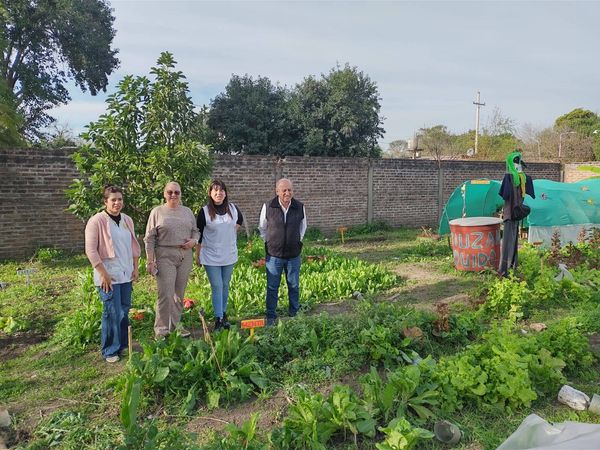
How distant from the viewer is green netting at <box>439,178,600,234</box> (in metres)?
10.1

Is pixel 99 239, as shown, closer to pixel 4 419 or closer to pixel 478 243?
pixel 4 419

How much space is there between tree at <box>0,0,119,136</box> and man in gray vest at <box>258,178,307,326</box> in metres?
15.8

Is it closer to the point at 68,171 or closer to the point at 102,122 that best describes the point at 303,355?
the point at 102,122

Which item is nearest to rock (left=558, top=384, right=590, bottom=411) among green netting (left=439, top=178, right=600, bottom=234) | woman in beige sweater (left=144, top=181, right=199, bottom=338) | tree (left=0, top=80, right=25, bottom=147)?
woman in beige sweater (left=144, top=181, right=199, bottom=338)

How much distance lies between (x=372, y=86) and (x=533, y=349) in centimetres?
1765

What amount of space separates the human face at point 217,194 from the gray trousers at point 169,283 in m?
0.61

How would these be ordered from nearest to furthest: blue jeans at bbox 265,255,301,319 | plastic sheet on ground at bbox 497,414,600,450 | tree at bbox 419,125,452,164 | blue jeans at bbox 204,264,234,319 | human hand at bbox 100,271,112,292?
1. plastic sheet on ground at bbox 497,414,600,450
2. human hand at bbox 100,271,112,292
3. blue jeans at bbox 204,264,234,319
4. blue jeans at bbox 265,255,301,319
5. tree at bbox 419,125,452,164

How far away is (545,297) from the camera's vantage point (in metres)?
5.95

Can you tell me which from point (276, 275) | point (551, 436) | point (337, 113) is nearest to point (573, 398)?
point (551, 436)

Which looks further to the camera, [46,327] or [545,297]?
[545,297]

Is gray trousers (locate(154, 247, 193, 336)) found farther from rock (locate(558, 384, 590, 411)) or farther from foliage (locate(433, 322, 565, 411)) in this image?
rock (locate(558, 384, 590, 411))

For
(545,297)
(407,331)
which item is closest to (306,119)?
(545,297)

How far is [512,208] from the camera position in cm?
715

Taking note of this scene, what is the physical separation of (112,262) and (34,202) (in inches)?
241
